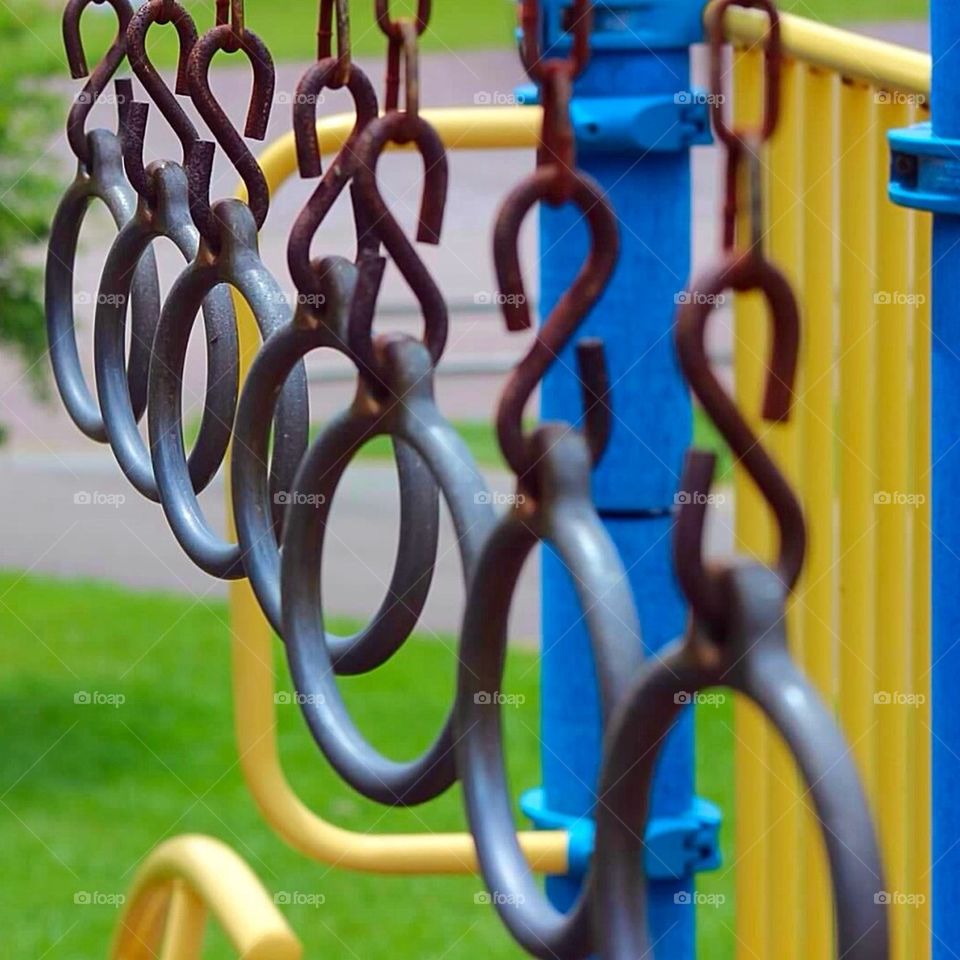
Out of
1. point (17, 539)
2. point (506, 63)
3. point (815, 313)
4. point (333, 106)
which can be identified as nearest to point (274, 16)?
point (506, 63)

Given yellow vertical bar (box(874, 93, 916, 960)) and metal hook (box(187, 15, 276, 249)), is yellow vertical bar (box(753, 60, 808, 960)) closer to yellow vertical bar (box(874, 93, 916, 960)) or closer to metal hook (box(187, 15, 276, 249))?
yellow vertical bar (box(874, 93, 916, 960))

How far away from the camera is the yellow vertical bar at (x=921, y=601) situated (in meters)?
1.45

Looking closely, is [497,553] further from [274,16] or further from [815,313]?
[274,16]

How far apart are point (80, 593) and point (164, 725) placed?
1.09 metres

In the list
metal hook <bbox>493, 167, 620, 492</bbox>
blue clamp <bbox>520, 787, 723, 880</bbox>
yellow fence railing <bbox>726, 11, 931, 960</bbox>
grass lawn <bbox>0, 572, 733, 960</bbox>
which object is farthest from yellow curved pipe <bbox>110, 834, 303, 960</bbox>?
grass lawn <bbox>0, 572, 733, 960</bbox>

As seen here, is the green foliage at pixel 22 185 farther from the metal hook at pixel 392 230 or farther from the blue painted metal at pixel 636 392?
the metal hook at pixel 392 230

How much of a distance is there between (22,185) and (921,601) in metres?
3.12

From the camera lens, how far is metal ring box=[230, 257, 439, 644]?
700 mm

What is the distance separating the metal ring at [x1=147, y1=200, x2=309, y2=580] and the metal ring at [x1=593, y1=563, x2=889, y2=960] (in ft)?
1.00

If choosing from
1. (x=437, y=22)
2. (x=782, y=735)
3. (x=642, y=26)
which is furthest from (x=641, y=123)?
(x=437, y=22)

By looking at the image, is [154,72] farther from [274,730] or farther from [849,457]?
[274,730]

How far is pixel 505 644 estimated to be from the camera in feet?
2.04

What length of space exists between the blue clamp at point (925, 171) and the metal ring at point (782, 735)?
0.65 meters

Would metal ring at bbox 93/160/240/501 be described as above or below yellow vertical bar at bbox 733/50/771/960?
above
